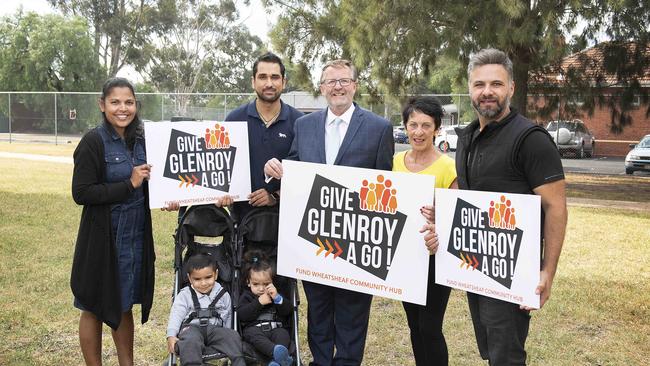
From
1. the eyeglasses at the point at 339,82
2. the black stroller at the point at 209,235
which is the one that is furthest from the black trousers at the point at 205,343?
the eyeglasses at the point at 339,82

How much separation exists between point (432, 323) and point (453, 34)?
9.03 meters

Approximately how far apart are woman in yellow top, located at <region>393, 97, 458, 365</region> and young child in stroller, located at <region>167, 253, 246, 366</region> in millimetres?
1097

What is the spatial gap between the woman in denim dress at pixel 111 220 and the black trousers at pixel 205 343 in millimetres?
508

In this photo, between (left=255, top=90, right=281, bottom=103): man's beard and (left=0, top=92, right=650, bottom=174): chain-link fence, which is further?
(left=0, top=92, right=650, bottom=174): chain-link fence

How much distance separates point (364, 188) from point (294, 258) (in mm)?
689

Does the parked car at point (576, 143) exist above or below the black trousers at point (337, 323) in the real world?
above

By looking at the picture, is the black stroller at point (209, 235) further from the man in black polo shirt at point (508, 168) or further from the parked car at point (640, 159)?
the parked car at point (640, 159)

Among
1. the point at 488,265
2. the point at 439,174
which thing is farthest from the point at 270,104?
the point at 488,265

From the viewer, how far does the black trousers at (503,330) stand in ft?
9.27

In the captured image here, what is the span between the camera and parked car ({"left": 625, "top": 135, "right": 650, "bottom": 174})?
19469mm

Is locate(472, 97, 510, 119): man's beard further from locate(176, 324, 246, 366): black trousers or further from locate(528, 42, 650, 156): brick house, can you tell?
locate(528, 42, 650, 156): brick house

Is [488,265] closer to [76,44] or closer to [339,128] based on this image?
[339,128]

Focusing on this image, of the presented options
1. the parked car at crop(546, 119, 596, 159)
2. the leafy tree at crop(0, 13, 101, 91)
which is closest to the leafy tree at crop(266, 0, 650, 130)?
the parked car at crop(546, 119, 596, 159)

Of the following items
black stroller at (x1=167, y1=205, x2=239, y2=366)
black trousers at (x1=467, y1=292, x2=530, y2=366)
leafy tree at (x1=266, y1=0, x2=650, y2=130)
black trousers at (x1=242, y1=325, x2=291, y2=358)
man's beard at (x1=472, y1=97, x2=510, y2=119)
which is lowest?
black trousers at (x1=242, y1=325, x2=291, y2=358)
